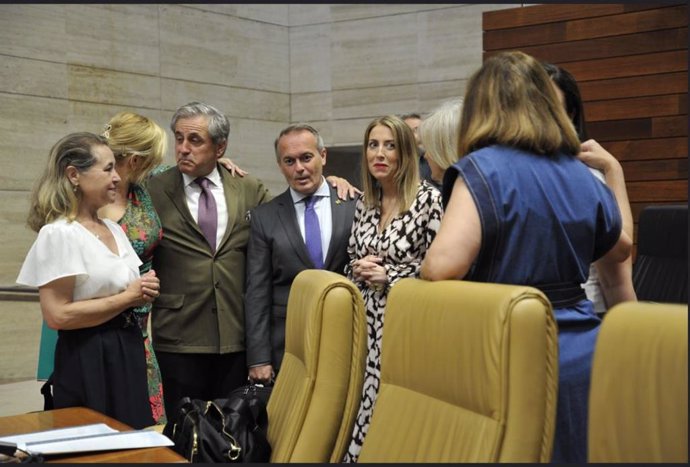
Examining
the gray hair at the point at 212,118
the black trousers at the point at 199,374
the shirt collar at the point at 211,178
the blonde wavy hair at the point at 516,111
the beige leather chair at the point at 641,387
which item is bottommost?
the black trousers at the point at 199,374

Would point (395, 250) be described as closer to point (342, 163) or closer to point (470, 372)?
point (470, 372)

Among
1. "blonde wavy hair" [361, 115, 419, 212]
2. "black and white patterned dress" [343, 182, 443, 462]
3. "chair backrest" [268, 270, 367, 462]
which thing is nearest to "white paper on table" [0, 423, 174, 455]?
"chair backrest" [268, 270, 367, 462]

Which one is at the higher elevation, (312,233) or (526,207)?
(526,207)

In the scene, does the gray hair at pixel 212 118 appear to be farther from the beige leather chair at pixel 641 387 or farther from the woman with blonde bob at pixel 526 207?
the beige leather chair at pixel 641 387

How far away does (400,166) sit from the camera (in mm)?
3422

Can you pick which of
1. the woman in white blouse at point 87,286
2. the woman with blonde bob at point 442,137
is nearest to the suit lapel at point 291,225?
the woman with blonde bob at point 442,137

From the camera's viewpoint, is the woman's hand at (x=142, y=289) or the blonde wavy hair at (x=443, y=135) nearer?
the woman's hand at (x=142, y=289)

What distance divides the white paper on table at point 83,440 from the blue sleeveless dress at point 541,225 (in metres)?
0.78

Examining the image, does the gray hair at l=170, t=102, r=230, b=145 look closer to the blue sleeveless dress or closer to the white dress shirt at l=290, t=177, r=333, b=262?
the white dress shirt at l=290, t=177, r=333, b=262

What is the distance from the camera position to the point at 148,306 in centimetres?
369

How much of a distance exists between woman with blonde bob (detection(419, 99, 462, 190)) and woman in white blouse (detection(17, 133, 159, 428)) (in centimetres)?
109

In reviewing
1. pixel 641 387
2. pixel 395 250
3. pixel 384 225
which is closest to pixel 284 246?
pixel 384 225

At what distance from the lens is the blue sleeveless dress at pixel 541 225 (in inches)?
69.6

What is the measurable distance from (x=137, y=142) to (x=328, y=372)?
6.51 feet
